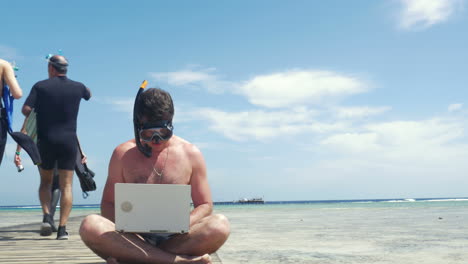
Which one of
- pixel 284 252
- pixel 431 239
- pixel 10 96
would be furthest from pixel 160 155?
pixel 431 239

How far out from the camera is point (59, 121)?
5.90 metres

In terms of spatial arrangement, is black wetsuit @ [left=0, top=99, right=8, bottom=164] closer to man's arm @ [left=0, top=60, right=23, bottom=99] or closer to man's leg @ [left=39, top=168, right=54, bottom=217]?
man's arm @ [left=0, top=60, right=23, bottom=99]

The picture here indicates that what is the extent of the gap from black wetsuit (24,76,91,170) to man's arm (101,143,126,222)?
108 inches

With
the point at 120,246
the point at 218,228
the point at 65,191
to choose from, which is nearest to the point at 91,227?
the point at 120,246

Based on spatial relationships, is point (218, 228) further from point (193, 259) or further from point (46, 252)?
point (46, 252)

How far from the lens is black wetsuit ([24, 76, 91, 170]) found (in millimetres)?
5859

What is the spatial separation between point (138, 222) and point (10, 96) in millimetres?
2315

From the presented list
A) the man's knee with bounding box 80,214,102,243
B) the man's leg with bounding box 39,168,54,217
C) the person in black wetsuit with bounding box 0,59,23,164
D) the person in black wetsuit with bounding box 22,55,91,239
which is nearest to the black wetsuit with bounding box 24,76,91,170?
the person in black wetsuit with bounding box 22,55,91,239

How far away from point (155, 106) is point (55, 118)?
3.25 meters

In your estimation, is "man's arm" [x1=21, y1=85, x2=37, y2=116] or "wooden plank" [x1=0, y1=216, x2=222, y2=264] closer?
"wooden plank" [x1=0, y1=216, x2=222, y2=264]

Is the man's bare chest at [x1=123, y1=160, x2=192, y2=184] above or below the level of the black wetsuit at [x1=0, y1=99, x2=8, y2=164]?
below

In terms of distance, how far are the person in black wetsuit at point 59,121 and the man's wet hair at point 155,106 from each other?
10.1ft

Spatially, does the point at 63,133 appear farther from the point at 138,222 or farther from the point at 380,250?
the point at 380,250


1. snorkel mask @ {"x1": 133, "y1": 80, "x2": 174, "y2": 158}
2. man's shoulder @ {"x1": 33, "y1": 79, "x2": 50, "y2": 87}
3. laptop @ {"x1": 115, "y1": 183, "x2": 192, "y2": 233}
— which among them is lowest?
laptop @ {"x1": 115, "y1": 183, "x2": 192, "y2": 233}
